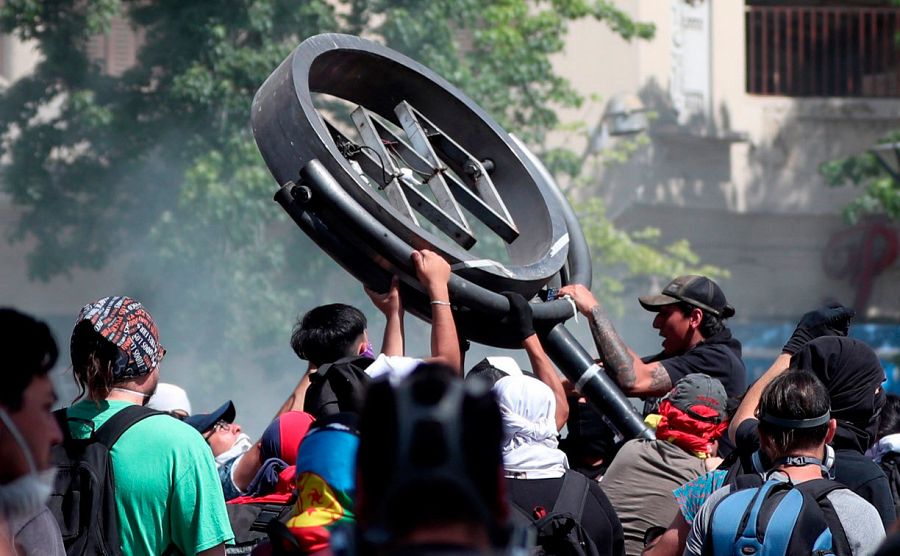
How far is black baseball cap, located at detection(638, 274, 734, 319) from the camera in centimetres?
564

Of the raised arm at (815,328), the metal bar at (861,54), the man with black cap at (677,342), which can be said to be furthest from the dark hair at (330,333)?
the metal bar at (861,54)

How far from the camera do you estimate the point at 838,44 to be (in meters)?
20.6

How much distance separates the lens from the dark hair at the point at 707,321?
18.7 feet

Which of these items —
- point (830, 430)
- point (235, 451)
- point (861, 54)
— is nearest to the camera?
point (830, 430)

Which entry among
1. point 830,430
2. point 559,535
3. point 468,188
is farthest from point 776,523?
point 468,188

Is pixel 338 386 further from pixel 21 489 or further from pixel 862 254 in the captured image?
pixel 862 254

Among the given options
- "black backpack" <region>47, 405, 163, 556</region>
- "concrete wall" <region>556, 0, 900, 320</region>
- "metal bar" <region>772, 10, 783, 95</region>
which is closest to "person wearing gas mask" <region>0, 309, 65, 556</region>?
"black backpack" <region>47, 405, 163, 556</region>

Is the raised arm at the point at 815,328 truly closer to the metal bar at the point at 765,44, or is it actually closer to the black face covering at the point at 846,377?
the black face covering at the point at 846,377

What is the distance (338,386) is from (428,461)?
1.91 m

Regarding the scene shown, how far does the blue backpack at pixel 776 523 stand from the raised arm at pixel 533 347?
1038 mm

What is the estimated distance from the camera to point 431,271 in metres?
4.45

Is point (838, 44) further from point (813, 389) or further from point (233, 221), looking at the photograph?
point (813, 389)

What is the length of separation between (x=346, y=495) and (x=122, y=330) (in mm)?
1095

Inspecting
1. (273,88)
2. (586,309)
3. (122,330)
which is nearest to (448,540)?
(122,330)
